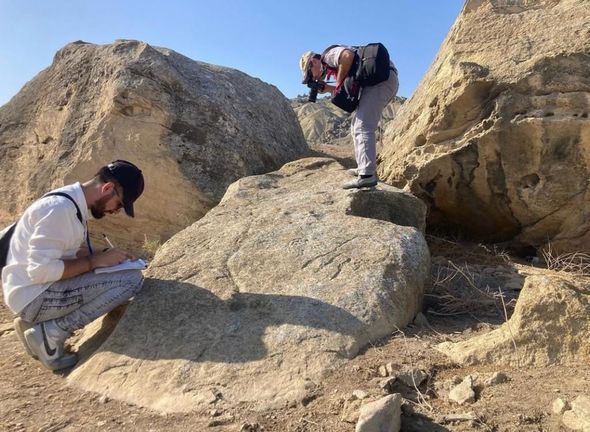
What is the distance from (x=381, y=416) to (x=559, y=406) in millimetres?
728

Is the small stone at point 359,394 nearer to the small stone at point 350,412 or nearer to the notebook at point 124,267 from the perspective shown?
the small stone at point 350,412

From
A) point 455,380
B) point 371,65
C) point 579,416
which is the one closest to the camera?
point 579,416

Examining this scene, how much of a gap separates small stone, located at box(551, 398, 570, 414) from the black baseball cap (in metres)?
2.41

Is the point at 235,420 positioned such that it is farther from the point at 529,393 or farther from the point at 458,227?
the point at 458,227

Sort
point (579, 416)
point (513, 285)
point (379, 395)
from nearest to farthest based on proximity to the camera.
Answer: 1. point (579, 416)
2. point (379, 395)
3. point (513, 285)

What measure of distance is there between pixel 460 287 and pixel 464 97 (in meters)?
1.73

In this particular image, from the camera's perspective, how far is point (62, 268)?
3.31 metres

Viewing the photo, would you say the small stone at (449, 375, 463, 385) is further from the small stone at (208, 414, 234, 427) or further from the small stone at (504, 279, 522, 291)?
the small stone at (504, 279, 522, 291)

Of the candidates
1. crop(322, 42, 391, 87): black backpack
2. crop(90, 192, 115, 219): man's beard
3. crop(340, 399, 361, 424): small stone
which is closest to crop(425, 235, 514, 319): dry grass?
crop(340, 399, 361, 424): small stone

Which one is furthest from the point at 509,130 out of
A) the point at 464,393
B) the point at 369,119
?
the point at 464,393

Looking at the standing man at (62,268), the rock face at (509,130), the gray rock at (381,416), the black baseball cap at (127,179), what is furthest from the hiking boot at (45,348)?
the rock face at (509,130)

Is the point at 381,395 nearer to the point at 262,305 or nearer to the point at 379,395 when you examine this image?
the point at 379,395

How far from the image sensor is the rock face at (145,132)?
5.91 meters

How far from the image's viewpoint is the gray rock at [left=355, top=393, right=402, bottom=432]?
7.77 ft
